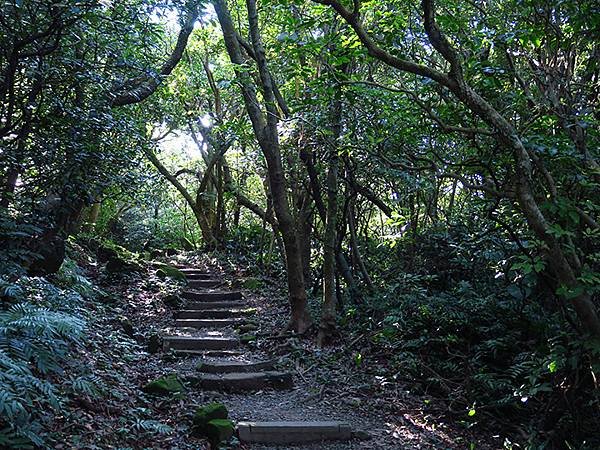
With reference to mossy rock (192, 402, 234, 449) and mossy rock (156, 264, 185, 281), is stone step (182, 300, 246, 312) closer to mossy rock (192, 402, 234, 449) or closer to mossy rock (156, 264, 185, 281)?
mossy rock (156, 264, 185, 281)

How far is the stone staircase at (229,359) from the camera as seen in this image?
5289 millimetres

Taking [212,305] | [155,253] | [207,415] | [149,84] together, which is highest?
[149,84]

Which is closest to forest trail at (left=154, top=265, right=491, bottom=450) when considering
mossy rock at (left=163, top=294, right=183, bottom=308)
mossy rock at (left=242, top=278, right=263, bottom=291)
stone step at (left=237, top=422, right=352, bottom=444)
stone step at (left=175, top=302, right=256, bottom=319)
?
stone step at (left=237, top=422, right=352, bottom=444)

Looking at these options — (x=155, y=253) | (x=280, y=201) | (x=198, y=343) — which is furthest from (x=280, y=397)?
(x=155, y=253)

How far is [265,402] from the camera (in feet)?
20.8

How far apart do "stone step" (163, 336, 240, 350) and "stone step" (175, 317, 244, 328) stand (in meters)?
1.04

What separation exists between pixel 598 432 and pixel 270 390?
3868mm

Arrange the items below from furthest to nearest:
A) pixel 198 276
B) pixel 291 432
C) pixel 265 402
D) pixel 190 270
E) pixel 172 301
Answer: pixel 190 270, pixel 198 276, pixel 172 301, pixel 265 402, pixel 291 432

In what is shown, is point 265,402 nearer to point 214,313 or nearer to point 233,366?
point 233,366

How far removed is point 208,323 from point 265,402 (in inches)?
156

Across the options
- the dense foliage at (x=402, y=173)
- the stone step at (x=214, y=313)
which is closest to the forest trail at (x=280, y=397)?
the stone step at (x=214, y=313)

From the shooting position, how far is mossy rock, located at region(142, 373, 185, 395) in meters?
5.73

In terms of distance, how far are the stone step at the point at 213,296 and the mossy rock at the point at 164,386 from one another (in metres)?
5.91

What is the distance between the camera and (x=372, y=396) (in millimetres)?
6457
